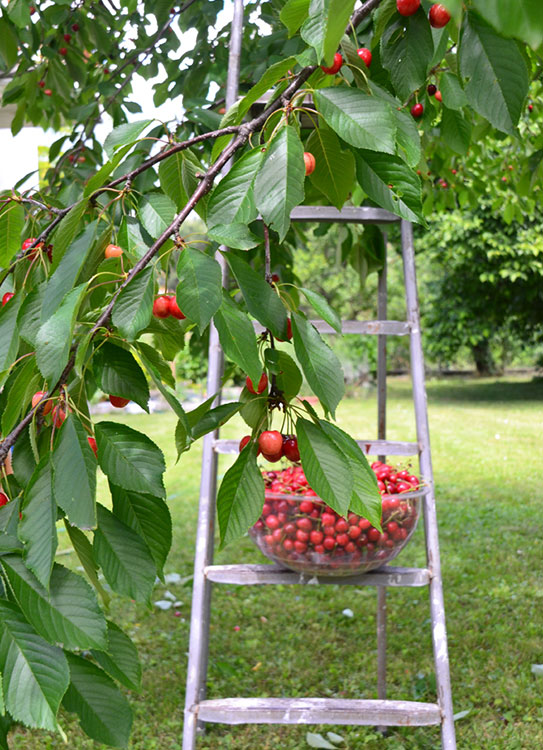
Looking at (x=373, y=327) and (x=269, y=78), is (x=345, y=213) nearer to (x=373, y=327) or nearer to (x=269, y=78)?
(x=373, y=327)

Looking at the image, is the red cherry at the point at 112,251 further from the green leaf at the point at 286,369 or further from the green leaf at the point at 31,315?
the green leaf at the point at 286,369

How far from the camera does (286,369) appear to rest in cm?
80

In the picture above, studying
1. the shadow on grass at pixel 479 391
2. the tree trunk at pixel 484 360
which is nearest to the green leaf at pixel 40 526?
the shadow on grass at pixel 479 391

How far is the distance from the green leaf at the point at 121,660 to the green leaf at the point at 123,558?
7cm

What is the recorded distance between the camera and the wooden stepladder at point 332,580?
1412mm

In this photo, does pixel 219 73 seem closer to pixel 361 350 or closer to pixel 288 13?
pixel 288 13

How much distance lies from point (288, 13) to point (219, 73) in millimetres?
1973

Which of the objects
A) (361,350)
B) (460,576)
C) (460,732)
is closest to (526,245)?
(361,350)

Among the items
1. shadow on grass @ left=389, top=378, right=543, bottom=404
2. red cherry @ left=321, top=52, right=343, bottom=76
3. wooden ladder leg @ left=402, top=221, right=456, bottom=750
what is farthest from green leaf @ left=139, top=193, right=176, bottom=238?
shadow on grass @ left=389, top=378, right=543, bottom=404

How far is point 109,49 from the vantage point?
2.68m

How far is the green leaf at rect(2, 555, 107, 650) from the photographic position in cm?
64

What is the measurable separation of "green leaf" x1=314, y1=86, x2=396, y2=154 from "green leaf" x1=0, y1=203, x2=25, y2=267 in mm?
469

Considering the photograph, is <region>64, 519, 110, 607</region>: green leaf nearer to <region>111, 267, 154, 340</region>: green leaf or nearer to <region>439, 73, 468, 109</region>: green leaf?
<region>111, 267, 154, 340</region>: green leaf

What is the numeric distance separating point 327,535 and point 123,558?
0.80 meters
